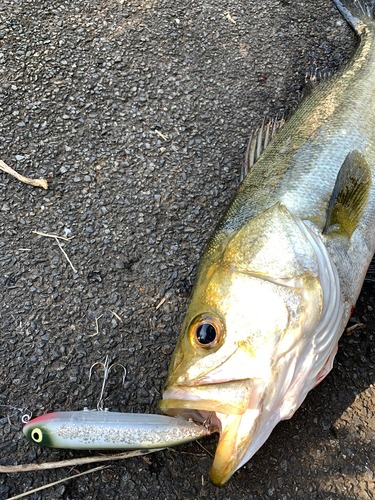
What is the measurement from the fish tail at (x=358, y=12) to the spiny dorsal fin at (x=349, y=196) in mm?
1862

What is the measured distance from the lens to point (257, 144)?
272cm

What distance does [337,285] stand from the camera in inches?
79.2

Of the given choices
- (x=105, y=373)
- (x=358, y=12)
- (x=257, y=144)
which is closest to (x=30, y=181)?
(x=105, y=373)

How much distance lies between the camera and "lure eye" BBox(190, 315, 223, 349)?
178 cm

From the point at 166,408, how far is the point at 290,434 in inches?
37.4

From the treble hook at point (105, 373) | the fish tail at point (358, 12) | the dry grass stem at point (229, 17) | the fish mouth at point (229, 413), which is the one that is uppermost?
the fish tail at point (358, 12)

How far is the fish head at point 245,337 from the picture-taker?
1638 millimetres

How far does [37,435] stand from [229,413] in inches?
40.1

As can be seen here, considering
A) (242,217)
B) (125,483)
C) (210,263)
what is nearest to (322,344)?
(210,263)

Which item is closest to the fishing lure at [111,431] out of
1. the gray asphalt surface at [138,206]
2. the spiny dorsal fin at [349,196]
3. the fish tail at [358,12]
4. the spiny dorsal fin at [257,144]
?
the gray asphalt surface at [138,206]

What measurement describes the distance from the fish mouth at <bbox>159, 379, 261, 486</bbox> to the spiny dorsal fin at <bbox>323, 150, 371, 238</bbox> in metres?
1.05

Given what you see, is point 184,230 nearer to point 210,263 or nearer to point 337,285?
point 210,263

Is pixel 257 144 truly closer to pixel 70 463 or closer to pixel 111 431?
pixel 111 431

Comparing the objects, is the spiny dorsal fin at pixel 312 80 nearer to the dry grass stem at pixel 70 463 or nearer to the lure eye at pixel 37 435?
the dry grass stem at pixel 70 463
